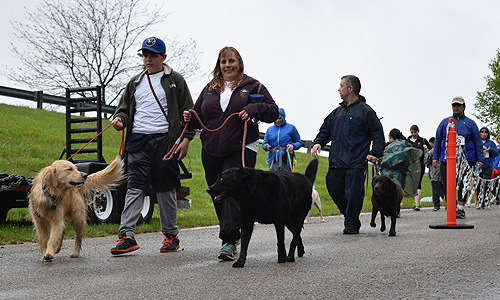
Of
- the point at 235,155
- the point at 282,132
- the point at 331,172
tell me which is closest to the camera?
the point at 235,155

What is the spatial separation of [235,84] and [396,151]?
892cm

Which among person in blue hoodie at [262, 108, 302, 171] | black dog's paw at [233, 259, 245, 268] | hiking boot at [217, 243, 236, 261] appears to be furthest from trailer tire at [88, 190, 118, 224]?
black dog's paw at [233, 259, 245, 268]

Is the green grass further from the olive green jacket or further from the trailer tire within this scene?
the olive green jacket

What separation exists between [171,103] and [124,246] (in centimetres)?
154

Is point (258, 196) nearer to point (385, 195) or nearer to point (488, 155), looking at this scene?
point (385, 195)

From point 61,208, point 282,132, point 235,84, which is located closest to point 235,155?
point 235,84

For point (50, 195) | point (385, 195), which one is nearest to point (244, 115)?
point (50, 195)

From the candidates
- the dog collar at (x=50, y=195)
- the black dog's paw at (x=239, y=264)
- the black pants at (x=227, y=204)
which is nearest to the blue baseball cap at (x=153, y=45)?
the black pants at (x=227, y=204)

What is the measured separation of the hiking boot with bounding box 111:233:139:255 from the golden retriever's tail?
71cm

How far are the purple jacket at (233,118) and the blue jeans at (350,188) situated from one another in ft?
10.3

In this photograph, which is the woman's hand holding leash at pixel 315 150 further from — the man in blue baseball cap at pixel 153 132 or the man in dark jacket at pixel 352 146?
the man in blue baseball cap at pixel 153 132

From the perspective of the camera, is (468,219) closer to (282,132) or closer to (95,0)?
(282,132)

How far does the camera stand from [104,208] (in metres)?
10.8

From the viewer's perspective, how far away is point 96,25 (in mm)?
35375
